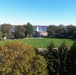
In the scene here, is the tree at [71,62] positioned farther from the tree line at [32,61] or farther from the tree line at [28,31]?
the tree line at [28,31]

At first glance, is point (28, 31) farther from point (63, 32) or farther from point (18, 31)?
point (63, 32)

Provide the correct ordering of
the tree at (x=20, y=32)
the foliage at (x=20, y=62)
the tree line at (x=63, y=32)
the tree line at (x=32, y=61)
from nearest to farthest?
the foliage at (x=20, y=62) → the tree line at (x=32, y=61) → the tree at (x=20, y=32) → the tree line at (x=63, y=32)

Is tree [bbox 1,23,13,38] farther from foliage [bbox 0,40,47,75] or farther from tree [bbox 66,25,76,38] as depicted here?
foliage [bbox 0,40,47,75]

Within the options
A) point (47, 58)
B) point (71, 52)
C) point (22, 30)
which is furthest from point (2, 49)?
point (22, 30)

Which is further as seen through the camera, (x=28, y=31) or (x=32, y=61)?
(x=28, y=31)

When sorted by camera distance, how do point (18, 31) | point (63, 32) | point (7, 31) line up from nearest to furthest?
point (18, 31) < point (7, 31) < point (63, 32)

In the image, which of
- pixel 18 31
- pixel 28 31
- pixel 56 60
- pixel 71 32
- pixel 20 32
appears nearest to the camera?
pixel 56 60

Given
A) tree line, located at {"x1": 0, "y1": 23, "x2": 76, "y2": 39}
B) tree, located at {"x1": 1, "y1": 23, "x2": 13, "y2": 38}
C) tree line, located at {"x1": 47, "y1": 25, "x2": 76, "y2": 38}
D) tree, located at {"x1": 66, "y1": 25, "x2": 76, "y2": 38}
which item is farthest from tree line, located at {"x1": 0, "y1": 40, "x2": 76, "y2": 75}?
tree line, located at {"x1": 47, "y1": 25, "x2": 76, "y2": 38}

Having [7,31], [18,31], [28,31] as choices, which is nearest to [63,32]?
[28,31]

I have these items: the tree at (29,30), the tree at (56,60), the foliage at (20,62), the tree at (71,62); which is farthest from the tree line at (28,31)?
the foliage at (20,62)
